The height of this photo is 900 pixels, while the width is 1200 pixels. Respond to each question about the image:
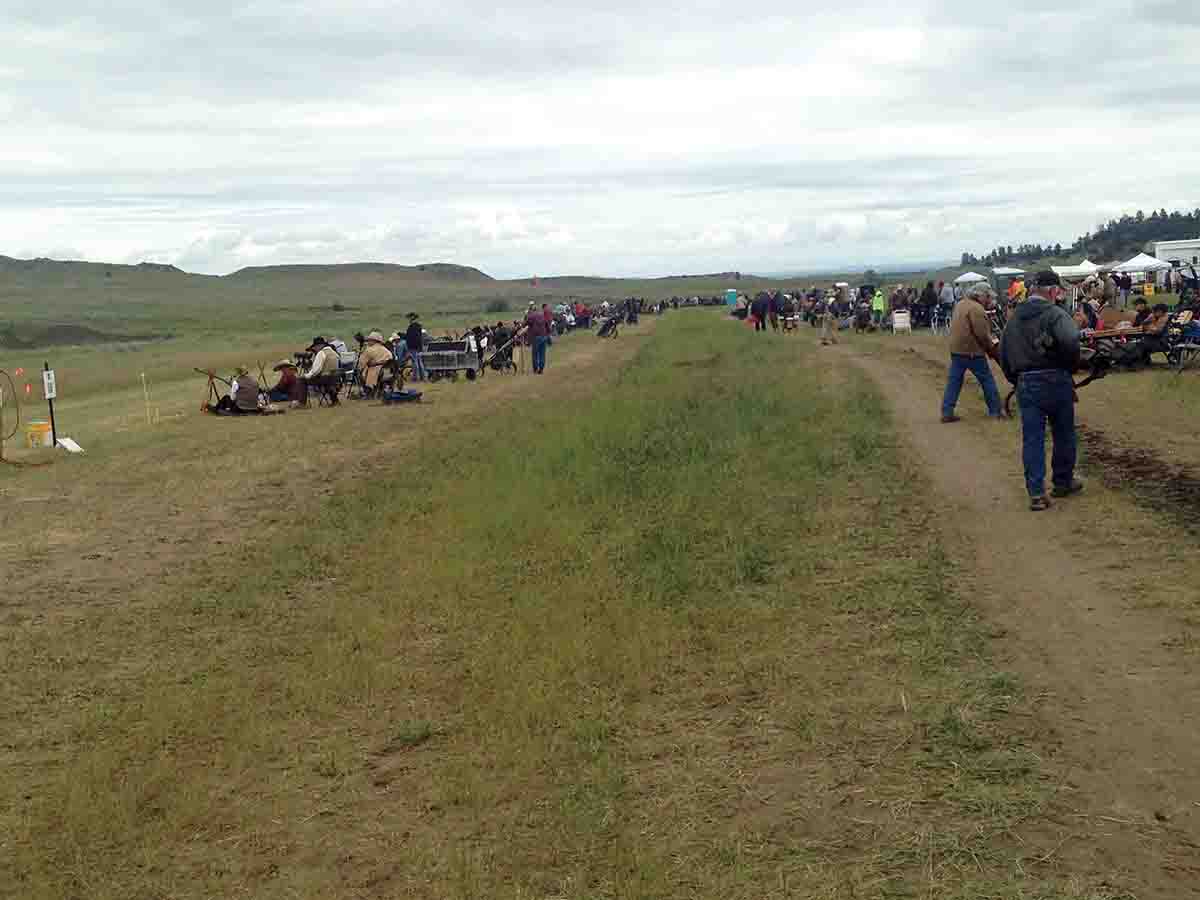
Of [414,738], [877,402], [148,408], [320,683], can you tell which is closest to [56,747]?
[320,683]

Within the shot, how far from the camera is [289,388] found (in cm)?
2080

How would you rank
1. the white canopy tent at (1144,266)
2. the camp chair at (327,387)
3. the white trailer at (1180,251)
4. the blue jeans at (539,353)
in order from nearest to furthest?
the camp chair at (327,387) < the blue jeans at (539,353) < the white canopy tent at (1144,266) < the white trailer at (1180,251)

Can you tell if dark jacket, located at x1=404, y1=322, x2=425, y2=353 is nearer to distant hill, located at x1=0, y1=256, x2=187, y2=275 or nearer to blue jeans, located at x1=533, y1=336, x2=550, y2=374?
blue jeans, located at x1=533, y1=336, x2=550, y2=374

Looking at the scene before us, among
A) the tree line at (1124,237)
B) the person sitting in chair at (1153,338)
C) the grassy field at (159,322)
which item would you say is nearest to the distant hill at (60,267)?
the grassy field at (159,322)

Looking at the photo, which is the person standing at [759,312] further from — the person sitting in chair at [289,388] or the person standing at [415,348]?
the person sitting in chair at [289,388]

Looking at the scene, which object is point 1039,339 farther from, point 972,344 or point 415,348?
point 415,348

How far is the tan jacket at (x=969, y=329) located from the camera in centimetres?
1292

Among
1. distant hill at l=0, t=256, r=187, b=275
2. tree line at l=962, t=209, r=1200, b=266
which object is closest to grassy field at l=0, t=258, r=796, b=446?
distant hill at l=0, t=256, r=187, b=275

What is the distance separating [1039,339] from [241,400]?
14165 millimetres

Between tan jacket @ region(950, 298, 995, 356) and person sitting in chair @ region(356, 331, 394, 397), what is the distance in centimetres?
1100

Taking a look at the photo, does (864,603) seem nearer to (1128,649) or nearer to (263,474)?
(1128,649)

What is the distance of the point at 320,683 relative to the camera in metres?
6.32

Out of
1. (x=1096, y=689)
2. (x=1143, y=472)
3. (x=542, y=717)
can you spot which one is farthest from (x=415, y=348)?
(x=1096, y=689)

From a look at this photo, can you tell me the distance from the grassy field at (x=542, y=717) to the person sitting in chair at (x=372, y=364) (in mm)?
11632
